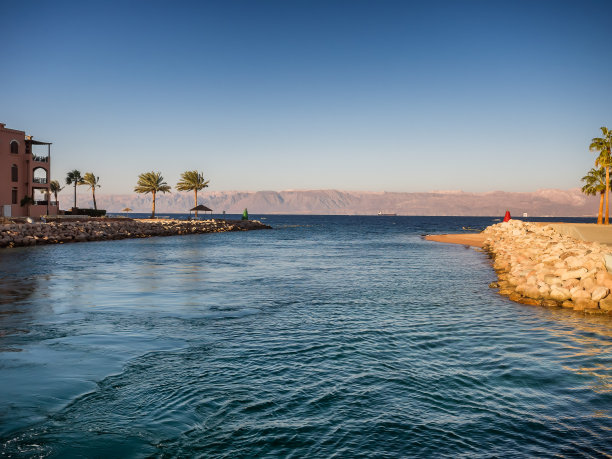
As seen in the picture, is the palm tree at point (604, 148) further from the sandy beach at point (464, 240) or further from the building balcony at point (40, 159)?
the building balcony at point (40, 159)

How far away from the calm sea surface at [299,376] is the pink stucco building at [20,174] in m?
41.7

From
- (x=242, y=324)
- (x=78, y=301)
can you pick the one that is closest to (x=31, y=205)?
(x=78, y=301)

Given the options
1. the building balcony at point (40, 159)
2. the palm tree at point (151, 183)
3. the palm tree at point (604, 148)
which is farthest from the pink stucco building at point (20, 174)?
the palm tree at point (604, 148)

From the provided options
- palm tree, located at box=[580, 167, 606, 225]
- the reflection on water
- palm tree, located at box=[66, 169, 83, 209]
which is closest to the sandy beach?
palm tree, located at box=[580, 167, 606, 225]

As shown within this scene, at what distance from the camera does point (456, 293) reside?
18.3 metres

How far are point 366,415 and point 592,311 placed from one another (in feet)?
36.8

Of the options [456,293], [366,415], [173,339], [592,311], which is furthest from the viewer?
[456,293]

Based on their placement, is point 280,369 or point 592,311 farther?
point 592,311

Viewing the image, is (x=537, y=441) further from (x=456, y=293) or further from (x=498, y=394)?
(x=456, y=293)

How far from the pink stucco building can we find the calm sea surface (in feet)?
137

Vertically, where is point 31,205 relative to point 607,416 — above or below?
above

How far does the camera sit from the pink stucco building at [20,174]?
5106cm

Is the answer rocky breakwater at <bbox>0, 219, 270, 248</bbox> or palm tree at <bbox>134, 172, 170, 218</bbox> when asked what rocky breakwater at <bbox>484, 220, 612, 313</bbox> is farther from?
palm tree at <bbox>134, 172, 170, 218</bbox>

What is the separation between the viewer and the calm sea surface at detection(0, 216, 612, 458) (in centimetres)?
600
